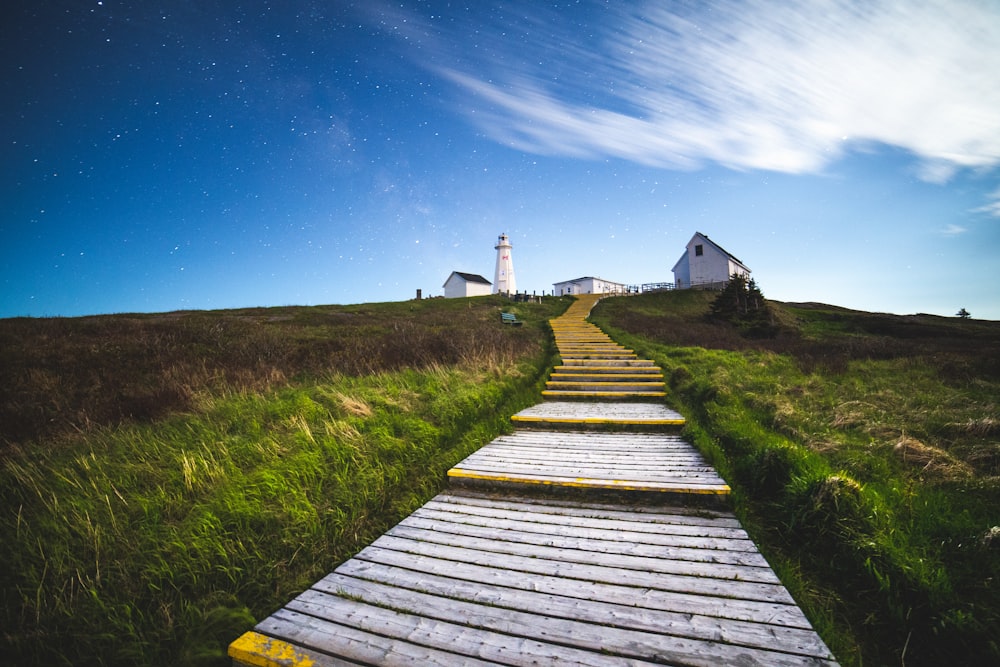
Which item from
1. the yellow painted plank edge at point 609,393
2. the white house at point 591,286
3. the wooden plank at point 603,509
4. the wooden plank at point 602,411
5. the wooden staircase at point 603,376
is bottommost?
the wooden plank at point 603,509

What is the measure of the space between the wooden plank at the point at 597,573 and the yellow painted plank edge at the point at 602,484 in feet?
3.97

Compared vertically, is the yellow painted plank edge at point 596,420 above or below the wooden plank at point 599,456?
above

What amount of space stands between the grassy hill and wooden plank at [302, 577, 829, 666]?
56 centimetres

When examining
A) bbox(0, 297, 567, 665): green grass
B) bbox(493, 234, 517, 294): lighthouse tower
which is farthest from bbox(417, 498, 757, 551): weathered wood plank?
bbox(493, 234, 517, 294): lighthouse tower

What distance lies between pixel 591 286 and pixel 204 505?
60358mm

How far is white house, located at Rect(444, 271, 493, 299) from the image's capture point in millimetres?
61938

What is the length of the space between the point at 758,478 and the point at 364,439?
4.67 metres

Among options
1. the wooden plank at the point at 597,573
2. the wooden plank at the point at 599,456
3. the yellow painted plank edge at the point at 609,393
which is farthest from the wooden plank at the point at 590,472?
the yellow painted plank edge at the point at 609,393

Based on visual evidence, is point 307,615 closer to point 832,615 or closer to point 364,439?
point 364,439

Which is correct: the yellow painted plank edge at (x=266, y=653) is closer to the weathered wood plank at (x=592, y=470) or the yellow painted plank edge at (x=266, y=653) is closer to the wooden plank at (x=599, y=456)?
the weathered wood plank at (x=592, y=470)

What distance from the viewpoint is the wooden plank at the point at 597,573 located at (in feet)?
8.07

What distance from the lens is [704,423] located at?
643 centimetres

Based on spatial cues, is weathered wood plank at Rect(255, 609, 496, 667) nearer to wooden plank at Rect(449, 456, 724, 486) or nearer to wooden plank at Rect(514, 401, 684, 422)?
wooden plank at Rect(449, 456, 724, 486)

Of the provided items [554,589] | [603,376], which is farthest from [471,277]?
[554,589]
